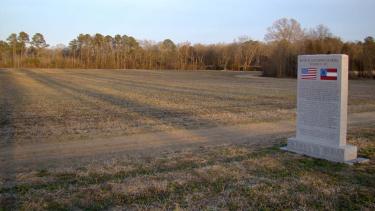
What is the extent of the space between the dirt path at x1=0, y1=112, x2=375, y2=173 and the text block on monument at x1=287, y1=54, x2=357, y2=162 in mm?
1470

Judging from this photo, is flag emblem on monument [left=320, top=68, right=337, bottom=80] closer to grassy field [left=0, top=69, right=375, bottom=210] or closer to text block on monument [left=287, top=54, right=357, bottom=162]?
text block on monument [left=287, top=54, right=357, bottom=162]

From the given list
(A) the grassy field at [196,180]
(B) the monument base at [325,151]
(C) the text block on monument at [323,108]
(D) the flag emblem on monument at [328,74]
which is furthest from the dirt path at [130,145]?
(D) the flag emblem on monument at [328,74]

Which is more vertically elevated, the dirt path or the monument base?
the monument base

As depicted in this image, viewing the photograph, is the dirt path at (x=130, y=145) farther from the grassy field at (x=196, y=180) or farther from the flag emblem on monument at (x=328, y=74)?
the flag emblem on monument at (x=328, y=74)

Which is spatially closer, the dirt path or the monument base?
the monument base

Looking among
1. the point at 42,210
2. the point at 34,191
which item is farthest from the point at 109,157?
the point at 42,210

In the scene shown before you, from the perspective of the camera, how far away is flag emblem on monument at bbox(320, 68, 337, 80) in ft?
27.9

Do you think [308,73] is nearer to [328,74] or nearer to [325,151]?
[328,74]

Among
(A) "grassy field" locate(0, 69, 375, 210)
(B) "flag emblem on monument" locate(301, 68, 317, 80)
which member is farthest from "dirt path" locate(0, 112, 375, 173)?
(B) "flag emblem on monument" locate(301, 68, 317, 80)

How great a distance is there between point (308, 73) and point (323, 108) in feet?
2.85

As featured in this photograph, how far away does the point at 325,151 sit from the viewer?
8688 millimetres

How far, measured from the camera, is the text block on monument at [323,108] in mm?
8469

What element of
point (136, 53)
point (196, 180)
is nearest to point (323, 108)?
point (196, 180)

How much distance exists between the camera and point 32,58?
4596 inches
